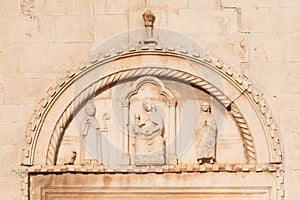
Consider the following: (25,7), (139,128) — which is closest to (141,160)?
(139,128)

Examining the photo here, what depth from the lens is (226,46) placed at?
8914mm

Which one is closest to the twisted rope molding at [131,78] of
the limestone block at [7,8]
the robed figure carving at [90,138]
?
the robed figure carving at [90,138]

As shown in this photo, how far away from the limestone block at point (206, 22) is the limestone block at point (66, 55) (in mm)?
806

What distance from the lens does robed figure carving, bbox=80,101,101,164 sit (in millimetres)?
8930

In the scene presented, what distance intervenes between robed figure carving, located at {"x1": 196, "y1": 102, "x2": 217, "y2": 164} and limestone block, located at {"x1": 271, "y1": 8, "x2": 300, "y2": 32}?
3.10ft

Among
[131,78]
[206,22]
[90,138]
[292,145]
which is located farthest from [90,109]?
[292,145]

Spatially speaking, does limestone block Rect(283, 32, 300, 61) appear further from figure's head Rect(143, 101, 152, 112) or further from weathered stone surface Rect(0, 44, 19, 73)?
weathered stone surface Rect(0, 44, 19, 73)

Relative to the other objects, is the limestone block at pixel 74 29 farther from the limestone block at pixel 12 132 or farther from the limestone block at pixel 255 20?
the limestone block at pixel 255 20

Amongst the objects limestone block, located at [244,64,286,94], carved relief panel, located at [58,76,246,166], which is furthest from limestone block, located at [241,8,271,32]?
carved relief panel, located at [58,76,246,166]

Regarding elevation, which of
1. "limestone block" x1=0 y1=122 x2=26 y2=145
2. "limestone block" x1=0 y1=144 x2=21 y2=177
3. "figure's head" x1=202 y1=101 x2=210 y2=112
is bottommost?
"limestone block" x1=0 y1=144 x2=21 y2=177

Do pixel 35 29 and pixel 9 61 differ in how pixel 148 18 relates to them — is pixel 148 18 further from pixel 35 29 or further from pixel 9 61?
pixel 9 61

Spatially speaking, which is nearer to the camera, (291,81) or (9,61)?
(291,81)

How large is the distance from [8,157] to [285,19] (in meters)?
2.75

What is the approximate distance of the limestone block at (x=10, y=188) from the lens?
28.8ft
